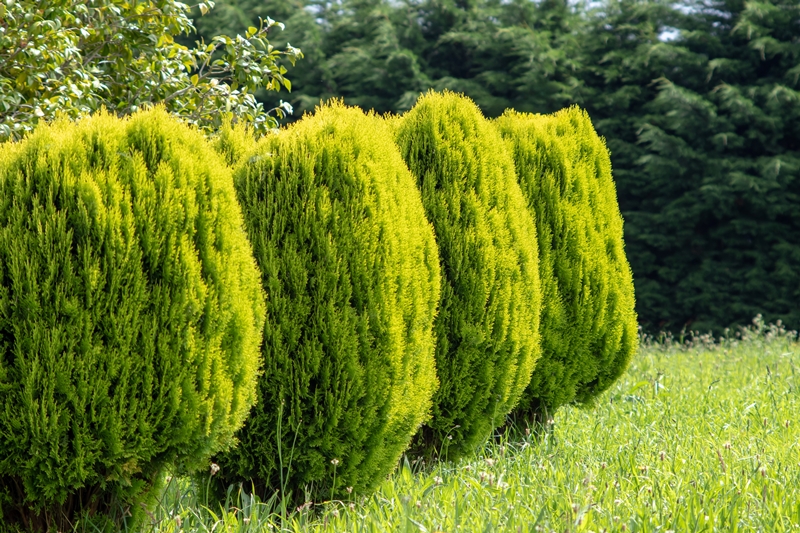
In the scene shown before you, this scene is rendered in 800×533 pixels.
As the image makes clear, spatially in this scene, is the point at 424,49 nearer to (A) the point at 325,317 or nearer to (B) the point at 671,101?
(B) the point at 671,101

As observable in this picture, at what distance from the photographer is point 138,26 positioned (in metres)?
6.18

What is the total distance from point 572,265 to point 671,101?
10.4 m

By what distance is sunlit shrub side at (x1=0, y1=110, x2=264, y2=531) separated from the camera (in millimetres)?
2930

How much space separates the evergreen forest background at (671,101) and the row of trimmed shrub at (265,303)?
33.9ft

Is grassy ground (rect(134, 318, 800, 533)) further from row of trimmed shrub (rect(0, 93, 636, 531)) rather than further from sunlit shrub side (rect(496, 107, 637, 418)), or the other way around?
sunlit shrub side (rect(496, 107, 637, 418))

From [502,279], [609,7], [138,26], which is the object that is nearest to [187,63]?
[138,26]

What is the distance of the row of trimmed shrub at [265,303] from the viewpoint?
297 cm

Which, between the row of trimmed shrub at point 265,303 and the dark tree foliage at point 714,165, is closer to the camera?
the row of trimmed shrub at point 265,303

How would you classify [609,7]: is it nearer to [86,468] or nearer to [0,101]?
[0,101]

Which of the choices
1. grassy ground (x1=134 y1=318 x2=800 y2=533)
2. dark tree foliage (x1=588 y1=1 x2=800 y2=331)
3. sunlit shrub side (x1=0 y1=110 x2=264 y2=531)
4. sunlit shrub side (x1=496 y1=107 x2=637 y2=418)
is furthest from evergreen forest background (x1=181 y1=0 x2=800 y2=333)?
sunlit shrub side (x1=0 y1=110 x2=264 y2=531)

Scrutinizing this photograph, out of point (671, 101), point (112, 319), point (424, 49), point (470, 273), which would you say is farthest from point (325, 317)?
point (424, 49)

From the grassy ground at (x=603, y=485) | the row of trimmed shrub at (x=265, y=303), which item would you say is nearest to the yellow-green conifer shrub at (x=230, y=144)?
the row of trimmed shrub at (x=265, y=303)

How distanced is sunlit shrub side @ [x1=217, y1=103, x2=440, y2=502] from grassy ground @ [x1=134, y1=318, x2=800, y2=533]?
0.75 feet

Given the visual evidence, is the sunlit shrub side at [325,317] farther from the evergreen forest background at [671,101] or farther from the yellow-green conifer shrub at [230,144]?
the evergreen forest background at [671,101]
